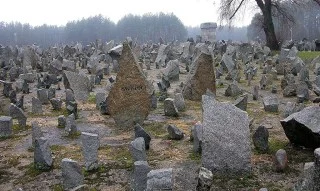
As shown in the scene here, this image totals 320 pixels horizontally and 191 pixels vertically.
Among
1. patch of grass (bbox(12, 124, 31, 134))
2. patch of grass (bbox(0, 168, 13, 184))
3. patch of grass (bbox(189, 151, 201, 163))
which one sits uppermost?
patch of grass (bbox(12, 124, 31, 134))

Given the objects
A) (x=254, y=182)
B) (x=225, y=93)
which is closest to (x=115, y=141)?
(x=254, y=182)

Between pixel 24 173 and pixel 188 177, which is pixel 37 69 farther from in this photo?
pixel 188 177

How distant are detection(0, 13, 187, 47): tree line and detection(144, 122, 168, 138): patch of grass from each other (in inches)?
2615

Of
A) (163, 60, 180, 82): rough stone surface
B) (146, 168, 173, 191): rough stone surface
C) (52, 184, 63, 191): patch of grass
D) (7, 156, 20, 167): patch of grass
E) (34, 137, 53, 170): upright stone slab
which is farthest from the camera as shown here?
(163, 60, 180, 82): rough stone surface

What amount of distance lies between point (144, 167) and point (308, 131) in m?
2.36

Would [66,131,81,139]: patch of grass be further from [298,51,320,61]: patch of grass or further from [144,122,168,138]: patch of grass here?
[298,51,320,61]: patch of grass

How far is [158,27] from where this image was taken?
80.9 m

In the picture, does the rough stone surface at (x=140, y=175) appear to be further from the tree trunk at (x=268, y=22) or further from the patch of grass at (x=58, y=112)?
the tree trunk at (x=268, y=22)

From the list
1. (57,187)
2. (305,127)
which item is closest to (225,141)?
(305,127)

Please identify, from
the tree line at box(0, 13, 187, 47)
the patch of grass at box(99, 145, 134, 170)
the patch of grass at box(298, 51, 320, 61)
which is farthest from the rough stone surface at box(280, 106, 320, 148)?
the tree line at box(0, 13, 187, 47)

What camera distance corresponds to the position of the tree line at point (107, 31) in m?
76.4

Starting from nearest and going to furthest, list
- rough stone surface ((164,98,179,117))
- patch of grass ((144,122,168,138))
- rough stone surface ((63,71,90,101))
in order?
patch of grass ((144,122,168,138)) → rough stone surface ((164,98,179,117)) → rough stone surface ((63,71,90,101))

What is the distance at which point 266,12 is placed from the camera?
24.0 metres

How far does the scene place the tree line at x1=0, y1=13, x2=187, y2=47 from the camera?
76438mm
